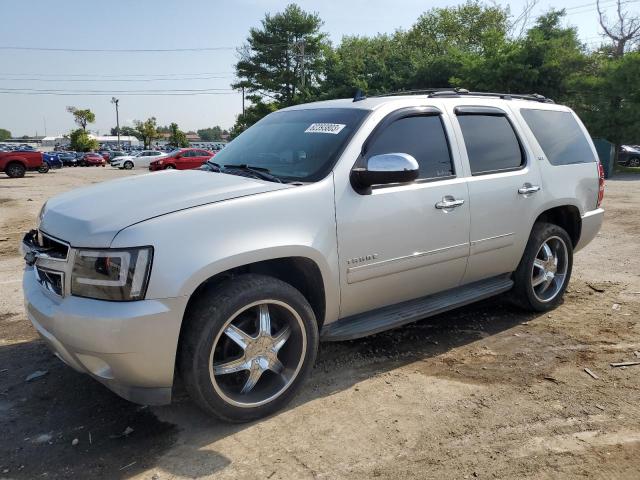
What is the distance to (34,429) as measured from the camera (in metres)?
3.04

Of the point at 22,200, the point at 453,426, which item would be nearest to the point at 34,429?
the point at 453,426

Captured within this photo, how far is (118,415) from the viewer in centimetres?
318

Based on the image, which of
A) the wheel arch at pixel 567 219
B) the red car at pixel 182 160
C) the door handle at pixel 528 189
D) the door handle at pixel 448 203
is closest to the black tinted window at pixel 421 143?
the door handle at pixel 448 203

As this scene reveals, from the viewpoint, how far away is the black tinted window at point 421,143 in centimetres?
364

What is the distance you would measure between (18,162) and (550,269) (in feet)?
90.0

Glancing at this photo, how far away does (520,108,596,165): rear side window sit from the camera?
4.71 m

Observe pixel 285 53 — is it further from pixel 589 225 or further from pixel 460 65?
pixel 589 225

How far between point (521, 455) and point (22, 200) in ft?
51.9

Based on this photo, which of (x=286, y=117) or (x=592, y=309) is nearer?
(x=286, y=117)

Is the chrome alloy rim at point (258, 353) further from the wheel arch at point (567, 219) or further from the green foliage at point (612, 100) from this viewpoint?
the green foliage at point (612, 100)

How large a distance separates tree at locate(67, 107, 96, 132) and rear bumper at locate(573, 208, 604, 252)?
93.0 m

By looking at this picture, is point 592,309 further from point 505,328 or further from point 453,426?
point 453,426

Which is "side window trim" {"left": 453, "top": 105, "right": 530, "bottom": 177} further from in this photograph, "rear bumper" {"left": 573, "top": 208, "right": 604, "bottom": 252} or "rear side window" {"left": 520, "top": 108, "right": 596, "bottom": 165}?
"rear bumper" {"left": 573, "top": 208, "right": 604, "bottom": 252}

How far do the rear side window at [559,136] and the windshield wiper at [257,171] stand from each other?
253 cm
